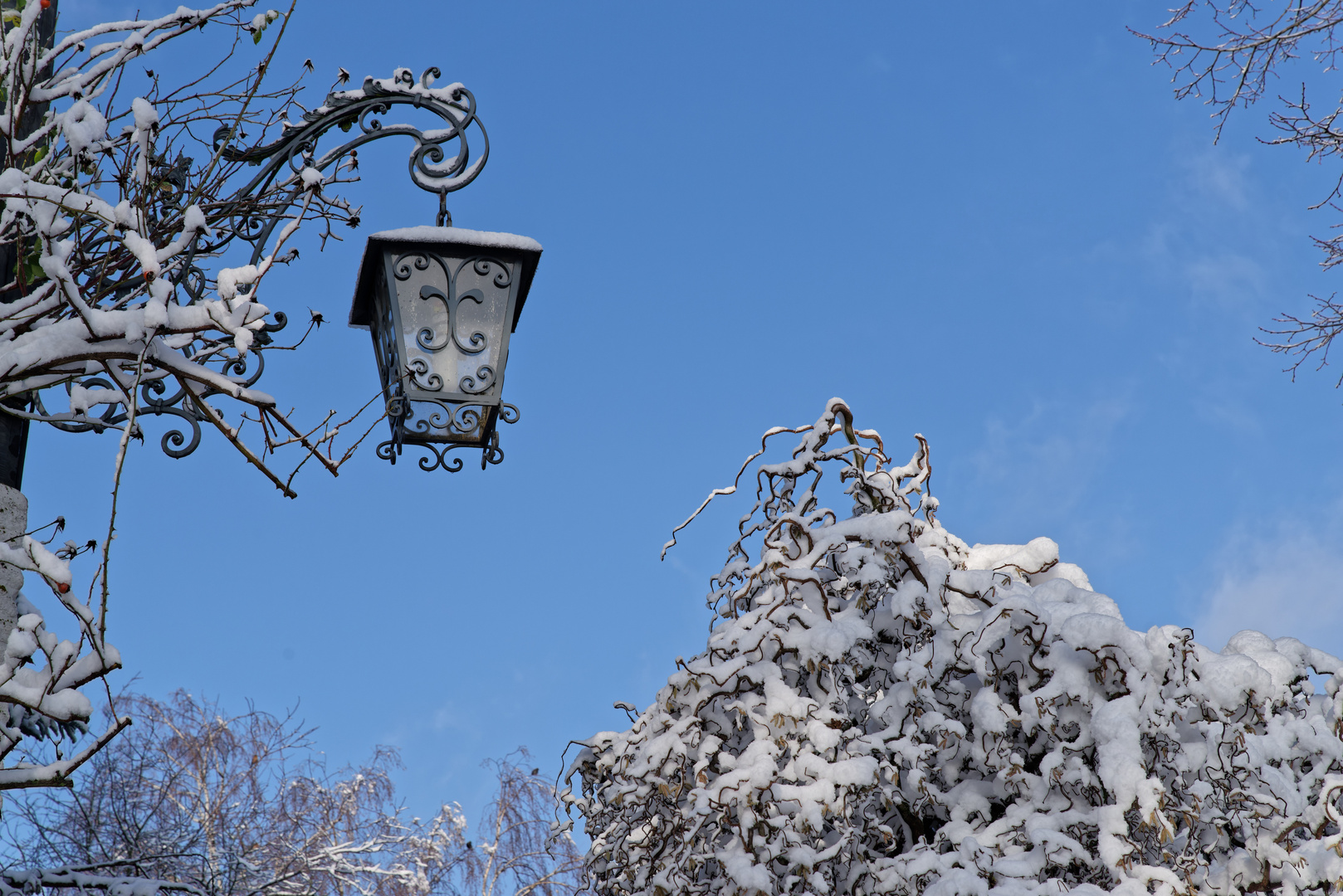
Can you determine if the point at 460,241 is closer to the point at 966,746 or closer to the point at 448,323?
the point at 448,323

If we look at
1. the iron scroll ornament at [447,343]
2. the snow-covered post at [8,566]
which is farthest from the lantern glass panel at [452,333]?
the snow-covered post at [8,566]

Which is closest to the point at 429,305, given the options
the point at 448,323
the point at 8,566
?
the point at 448,323

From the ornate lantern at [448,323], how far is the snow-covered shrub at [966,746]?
1.06 meters

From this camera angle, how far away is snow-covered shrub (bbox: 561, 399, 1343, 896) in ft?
10.2

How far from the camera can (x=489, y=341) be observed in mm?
3432

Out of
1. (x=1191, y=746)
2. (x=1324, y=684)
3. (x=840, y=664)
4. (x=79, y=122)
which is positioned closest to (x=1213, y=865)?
(x=1191, y=746)

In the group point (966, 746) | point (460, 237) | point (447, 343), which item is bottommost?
point (966, 746)

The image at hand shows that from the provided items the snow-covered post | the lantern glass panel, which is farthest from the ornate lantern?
the snow-covered post

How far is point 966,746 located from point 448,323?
1.93m

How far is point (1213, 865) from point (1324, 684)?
717mm

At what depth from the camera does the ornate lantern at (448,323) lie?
133 inches

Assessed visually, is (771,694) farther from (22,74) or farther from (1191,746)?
(22,74)

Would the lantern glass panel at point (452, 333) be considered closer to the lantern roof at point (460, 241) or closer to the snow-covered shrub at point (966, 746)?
the lantern roof at point (460, 241)

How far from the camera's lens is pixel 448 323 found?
3.39 metres
